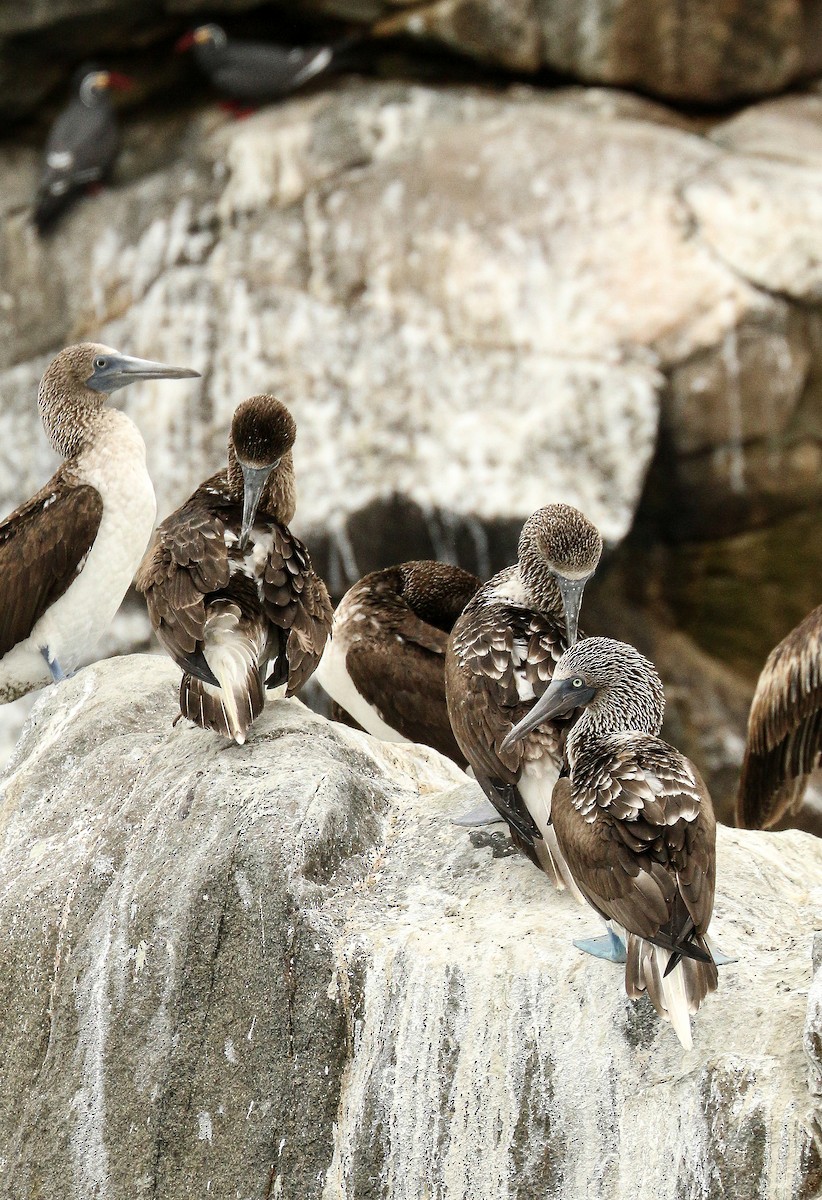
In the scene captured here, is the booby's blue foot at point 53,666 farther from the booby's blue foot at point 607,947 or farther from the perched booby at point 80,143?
the perched booby at point 80,143

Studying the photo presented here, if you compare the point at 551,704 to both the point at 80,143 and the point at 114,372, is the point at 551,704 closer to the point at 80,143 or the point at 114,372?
the point at 114,372

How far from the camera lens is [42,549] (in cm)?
622

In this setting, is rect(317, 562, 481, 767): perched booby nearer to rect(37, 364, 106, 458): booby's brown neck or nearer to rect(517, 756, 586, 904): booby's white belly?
rect(37, 364, 106, 458): booby's brown neck

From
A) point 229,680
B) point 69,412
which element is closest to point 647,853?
point 229,680

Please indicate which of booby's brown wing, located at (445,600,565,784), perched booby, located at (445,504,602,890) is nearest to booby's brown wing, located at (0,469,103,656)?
perched booby, located at (445,504,602,890)

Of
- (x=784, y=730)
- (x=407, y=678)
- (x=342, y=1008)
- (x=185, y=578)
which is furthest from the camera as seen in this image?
(x=784, y=730)

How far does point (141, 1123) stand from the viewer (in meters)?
4.64

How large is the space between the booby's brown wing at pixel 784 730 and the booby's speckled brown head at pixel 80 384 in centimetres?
271

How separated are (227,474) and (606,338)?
202 inches

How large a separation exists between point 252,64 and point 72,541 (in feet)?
21.0

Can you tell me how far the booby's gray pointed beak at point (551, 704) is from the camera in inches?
178

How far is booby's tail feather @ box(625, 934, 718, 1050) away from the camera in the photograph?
12.5ft

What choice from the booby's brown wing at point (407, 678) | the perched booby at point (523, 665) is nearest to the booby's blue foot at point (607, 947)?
the perched booby at point (523, 665)

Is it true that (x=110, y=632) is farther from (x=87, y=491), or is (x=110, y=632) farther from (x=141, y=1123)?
(x=141, y=1123)
